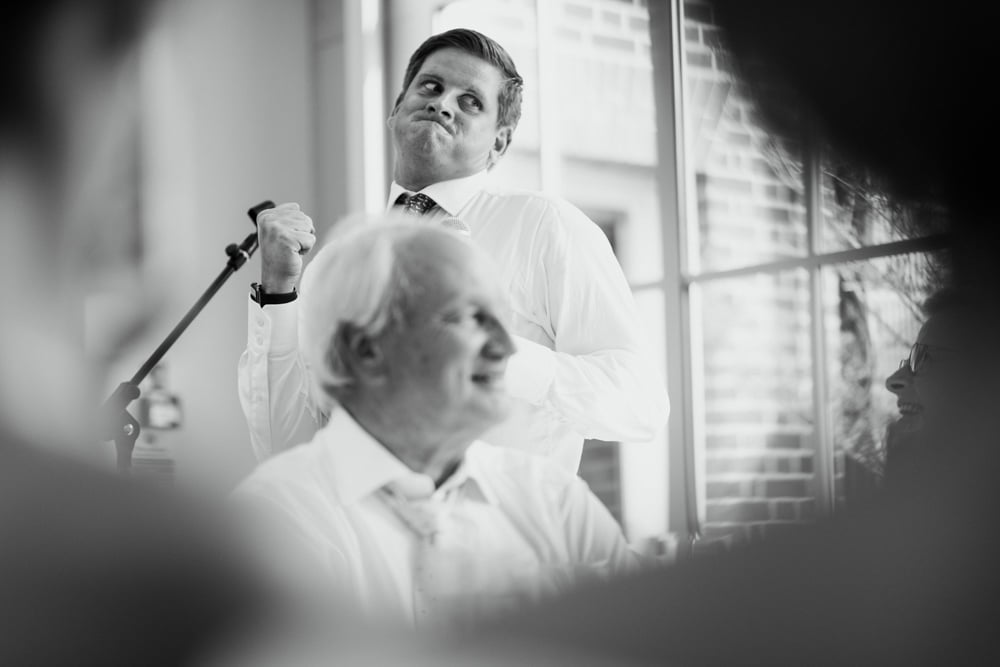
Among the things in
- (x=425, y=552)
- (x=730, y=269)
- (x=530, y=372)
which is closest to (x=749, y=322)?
(x=730, y=269)

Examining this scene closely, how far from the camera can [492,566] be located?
59 cm

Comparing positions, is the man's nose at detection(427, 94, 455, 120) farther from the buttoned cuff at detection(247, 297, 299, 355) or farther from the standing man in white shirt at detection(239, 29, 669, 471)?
the buttoned cuff at detection(247, 297, 299, 355)

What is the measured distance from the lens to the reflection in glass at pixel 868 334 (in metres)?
0.58

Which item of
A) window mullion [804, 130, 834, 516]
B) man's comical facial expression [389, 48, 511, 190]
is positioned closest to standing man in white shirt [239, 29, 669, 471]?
man's comical facial expression [389, 48, 511, 190]

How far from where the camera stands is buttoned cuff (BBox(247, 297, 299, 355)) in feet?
1.84

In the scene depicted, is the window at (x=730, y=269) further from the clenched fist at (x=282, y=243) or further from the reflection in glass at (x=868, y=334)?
the clenched fist at (x=282, y=243)

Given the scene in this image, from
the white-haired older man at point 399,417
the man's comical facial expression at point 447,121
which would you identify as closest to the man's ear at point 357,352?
the white-haired older man at point 399,417

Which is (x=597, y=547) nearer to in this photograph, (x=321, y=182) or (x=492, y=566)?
(x=492, y=566)

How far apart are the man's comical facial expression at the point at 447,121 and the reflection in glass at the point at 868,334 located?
0.23m

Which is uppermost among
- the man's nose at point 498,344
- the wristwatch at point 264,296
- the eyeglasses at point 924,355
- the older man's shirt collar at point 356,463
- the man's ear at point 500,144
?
the man's ear at point 500,144

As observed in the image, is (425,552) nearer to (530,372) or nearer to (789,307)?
(530,372)

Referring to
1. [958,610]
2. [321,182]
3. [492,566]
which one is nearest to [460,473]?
[492,566]

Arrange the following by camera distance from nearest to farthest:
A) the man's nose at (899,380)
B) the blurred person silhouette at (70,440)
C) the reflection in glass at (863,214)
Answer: the blurred person silhouette at (70,440) → the reflection in glass at (863,214) → the man's nose at (899,380)

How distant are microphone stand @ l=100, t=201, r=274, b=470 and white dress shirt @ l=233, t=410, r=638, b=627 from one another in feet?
0.21
